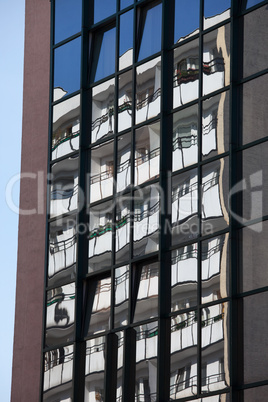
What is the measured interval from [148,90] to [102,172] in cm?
266

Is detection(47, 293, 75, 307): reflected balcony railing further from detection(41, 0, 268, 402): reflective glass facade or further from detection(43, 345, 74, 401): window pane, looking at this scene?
detection(43, 345, 74, 401): window pane

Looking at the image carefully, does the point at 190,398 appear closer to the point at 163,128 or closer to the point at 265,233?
the point at 265,233

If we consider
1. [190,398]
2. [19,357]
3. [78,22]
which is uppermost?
[78,22]

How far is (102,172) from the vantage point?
28.4 m

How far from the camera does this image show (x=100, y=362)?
27.0 meters

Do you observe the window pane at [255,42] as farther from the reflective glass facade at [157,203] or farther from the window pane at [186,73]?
the window pane at [186,73]

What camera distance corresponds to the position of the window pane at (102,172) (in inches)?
1105

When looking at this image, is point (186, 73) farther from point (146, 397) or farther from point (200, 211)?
point (146, 397)

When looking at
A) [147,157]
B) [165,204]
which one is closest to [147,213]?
[165,204]

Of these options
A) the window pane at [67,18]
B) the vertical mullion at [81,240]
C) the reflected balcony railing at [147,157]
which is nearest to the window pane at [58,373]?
the vertical mullion at [81,240]

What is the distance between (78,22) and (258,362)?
1229cm

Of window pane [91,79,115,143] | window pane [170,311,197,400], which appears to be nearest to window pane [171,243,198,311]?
window pane [170,311,197,400]

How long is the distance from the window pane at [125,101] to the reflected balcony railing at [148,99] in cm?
37

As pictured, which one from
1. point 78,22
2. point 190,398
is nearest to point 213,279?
point 190,398
